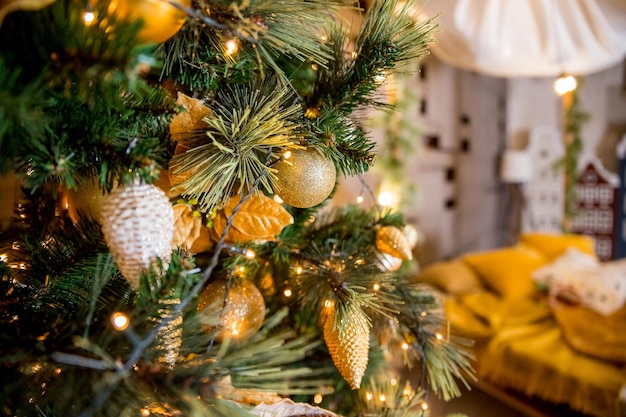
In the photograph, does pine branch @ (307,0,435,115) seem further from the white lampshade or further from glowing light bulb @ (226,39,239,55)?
the white lampshade

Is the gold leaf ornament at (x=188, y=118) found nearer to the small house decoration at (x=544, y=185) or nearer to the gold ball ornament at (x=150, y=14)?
the gold ball ornament at (x=150, y=14)

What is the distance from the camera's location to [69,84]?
258 mm

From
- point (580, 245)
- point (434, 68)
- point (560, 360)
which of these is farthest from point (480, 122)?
point (560, 360)

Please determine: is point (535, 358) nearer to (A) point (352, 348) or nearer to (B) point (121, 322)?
(A) point (352, 348)

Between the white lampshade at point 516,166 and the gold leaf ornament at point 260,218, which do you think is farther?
the white lampshade at point 516,166

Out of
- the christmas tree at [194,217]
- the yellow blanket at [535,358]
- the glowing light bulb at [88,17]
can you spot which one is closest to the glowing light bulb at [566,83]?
the yellow blanket at [535,358]

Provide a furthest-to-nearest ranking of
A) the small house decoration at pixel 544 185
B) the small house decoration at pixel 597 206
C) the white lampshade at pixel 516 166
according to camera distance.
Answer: the small house decoration at pixel 544 185, the white lampshade at pixel 516 166, the small house decoration at pixel 597 206

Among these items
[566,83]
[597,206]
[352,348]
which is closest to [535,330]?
[566,83]

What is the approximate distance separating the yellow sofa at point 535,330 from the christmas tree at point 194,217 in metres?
1.53

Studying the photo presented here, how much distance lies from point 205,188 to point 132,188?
0.27ft

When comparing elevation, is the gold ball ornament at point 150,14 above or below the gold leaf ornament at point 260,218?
above

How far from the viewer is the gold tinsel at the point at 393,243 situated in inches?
20.1

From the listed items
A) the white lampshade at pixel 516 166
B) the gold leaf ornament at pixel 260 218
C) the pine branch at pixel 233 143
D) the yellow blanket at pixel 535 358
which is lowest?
the yellow blanket at pixel 535 358

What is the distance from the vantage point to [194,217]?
39 centimetres
